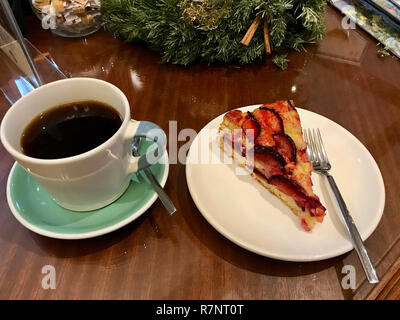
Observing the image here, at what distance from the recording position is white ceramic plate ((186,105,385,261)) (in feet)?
2.10

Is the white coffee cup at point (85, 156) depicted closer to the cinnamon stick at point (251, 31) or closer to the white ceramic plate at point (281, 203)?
the white ceramic plate at point (281, 203)

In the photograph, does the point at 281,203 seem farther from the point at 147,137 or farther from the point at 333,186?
the point at 147,137

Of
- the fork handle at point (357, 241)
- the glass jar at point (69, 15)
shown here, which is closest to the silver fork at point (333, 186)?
the fork handle at point (357, 241)

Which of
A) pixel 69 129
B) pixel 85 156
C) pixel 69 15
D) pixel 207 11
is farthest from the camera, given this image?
pixel 69 15

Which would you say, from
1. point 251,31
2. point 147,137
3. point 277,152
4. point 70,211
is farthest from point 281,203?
Result: point 251,31

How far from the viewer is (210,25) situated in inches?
39.6

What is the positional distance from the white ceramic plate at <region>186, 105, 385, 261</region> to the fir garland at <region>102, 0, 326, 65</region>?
1.09 feet

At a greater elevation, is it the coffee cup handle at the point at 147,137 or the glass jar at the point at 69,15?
the coffee cup handle at the point at 147,137

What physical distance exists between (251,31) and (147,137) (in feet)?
1.85

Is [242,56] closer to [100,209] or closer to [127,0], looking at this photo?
[127,0]

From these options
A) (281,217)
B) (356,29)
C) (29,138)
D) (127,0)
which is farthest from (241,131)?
(356,29)

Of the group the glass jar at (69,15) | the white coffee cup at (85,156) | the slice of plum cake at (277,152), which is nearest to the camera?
the white coffee cup at (85,156)

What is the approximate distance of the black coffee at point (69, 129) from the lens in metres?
0.63
